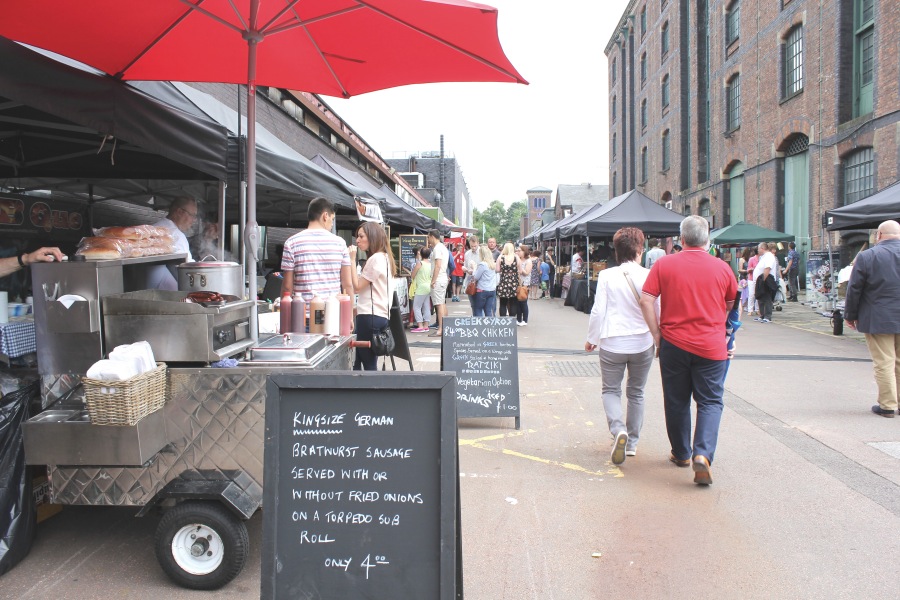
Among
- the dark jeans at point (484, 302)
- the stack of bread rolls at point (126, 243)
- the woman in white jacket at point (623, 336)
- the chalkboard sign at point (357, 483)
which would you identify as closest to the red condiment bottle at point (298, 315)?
the stack of bread rolls at point (126, 243)

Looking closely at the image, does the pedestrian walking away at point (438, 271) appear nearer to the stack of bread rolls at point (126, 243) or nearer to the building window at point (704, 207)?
the stack of bread rolls at point (126, 243)

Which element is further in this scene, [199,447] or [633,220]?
[633,220]

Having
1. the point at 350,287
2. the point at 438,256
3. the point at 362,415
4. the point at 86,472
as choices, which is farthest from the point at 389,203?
the point at 362,415

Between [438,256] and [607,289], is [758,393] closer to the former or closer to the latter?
[607,289]

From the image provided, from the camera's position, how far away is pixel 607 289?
5.39 metres

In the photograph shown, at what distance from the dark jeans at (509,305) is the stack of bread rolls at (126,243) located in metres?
9.02

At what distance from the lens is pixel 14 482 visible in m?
3.45

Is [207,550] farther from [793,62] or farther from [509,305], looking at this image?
[793,62]

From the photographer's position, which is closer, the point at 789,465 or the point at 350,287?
the point at 789,465

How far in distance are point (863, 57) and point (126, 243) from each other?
20200mm

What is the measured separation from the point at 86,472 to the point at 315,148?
1715 cm

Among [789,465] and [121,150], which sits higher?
[121,150]

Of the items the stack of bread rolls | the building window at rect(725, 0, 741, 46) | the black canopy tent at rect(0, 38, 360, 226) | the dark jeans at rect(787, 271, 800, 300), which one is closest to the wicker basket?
the stack of bread rolls

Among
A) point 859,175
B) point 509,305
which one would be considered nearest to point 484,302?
point 509,305
